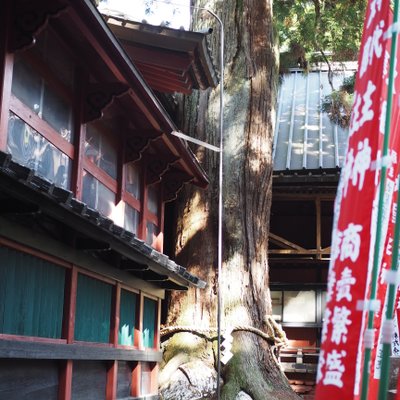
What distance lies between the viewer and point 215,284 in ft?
32.5

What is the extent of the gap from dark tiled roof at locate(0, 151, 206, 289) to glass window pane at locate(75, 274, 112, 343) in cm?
51

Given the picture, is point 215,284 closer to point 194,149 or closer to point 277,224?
point 194,149

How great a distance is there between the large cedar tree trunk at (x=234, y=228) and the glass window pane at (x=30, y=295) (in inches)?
139

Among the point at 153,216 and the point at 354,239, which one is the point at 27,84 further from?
the point at 153,216

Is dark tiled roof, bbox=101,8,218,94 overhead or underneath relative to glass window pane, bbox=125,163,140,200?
overhead

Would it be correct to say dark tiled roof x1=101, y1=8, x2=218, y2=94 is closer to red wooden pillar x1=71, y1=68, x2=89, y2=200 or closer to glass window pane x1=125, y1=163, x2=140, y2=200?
red wooden pillar x1=71, y1=68, x2=89, y2=200

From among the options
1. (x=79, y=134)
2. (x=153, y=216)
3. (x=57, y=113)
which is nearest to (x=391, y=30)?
(x=57, y=113)

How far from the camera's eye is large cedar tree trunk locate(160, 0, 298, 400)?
30.1 ft

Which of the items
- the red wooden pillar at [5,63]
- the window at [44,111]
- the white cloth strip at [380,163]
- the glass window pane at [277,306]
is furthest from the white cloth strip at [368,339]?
the glass window pane at [277,306]

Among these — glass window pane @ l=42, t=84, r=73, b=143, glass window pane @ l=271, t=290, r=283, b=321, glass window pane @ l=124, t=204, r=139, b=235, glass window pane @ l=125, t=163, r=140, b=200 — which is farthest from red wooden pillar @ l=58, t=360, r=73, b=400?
glass window pane @ l=271, t=290, r=283, b=321

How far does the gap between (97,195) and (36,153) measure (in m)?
1.52

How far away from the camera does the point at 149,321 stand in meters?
8.81

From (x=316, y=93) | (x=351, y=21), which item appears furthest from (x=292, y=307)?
(x=316, y=93)

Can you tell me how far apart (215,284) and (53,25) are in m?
5.20
